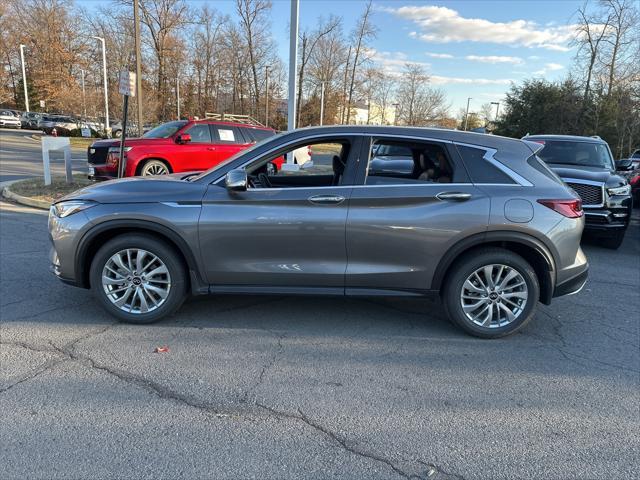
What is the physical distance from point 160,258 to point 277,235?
1039 mm

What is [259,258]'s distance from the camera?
4008 millimetres

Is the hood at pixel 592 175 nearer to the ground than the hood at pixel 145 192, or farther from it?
farther from it

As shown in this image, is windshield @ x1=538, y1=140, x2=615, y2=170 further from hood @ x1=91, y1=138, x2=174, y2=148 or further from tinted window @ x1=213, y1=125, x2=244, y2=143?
hood @ x1=91, y1=138, x2=174, y2=148

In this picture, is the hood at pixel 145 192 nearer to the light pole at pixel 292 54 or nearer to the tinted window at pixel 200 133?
the tinted window at pixel 200 133

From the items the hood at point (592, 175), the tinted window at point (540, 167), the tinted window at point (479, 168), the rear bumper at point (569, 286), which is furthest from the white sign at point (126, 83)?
the rear bumper at point (569, 286)

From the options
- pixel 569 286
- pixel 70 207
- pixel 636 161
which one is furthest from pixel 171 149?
pixel 636 161

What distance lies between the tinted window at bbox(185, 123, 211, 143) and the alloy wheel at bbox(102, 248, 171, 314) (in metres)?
8.13

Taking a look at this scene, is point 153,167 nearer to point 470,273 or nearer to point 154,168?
point 154,168

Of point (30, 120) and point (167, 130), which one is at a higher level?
point (30, 120)

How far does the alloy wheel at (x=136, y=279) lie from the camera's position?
408 cm

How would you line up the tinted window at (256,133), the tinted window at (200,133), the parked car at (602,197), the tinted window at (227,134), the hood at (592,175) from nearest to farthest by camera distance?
the parked car at (602,197) < the hood at (592,175) < the tinted window at (200,133) < the tinted window at (227,134) < the tinted window at (256,133)

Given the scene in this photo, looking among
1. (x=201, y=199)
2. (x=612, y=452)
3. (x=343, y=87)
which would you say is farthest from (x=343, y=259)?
(x=343, y=87)

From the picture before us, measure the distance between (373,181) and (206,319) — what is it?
1.98 m

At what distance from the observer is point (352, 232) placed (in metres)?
3.91
